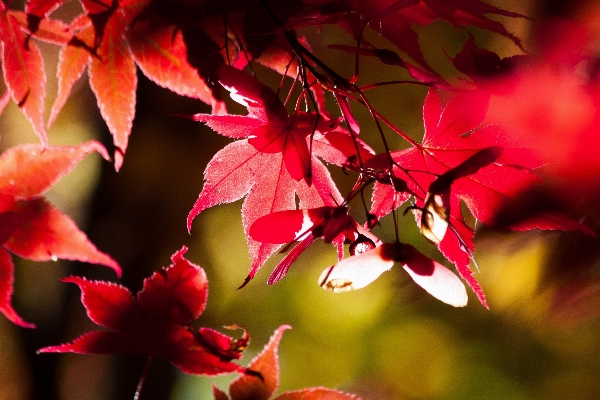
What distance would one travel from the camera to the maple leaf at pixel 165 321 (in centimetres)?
55

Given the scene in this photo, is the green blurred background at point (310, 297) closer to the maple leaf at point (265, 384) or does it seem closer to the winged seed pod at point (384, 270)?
the maple leaf at point (265, 384)

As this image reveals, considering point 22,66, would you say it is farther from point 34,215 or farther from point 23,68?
point 34,215

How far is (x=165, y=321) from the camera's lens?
0.56 m

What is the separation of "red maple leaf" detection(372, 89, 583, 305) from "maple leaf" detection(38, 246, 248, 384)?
256 millimetres

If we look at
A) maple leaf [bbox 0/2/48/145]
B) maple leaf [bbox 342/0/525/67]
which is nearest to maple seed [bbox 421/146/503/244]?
maple leaf [bbox 342/0/525/67]

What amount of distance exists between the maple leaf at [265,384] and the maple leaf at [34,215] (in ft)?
0.69

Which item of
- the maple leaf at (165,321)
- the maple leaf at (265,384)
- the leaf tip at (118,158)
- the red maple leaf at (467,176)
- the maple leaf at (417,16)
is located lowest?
the maple leaf at (265,384)

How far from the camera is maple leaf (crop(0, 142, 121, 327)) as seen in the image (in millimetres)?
502

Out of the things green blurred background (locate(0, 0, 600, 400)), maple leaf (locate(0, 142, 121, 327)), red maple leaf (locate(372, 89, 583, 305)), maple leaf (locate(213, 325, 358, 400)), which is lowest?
green blurred background (locate(0, 0, 600, 400))

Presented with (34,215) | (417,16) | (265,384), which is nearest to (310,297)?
(265,384)

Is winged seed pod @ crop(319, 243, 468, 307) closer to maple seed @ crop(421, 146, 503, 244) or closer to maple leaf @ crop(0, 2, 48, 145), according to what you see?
maple seed @ crop(421, 146, 503, 244)

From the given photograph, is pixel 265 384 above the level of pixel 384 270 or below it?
below

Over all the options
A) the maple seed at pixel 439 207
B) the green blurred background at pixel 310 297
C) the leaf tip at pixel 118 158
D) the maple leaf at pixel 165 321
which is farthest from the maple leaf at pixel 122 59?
the green blurred background at pixel 310 297

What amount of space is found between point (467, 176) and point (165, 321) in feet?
1.31
